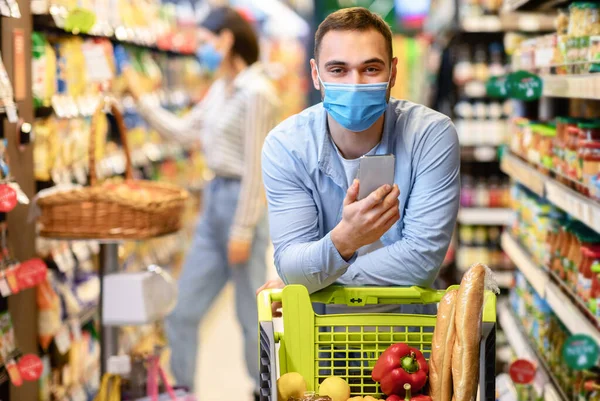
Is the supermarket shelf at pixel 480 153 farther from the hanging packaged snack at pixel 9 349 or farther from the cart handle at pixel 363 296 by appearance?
the cart handle at pixel 363 296

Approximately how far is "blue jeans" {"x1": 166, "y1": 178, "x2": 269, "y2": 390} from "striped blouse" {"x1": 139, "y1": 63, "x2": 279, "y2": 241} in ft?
0.51

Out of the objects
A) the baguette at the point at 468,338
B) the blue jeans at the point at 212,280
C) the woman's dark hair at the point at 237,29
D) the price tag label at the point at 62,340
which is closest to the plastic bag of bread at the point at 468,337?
the baguette at the point at 468,338

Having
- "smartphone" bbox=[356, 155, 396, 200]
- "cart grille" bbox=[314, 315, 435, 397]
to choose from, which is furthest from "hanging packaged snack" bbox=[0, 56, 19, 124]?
"smartphone" bbox=[356, 155, 396, 200]

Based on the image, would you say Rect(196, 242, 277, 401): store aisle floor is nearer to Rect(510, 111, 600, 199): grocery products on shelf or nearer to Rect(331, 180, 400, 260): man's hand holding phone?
Rect(510, 111, 600, 199): grocery products on shelf

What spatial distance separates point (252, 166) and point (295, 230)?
233 centimetres

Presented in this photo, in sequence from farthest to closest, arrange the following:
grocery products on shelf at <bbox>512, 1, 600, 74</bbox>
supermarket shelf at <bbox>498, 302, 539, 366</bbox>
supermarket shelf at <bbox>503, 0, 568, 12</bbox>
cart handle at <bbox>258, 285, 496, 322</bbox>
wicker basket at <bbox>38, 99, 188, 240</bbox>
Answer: supermarket shelf at <bbox>503, 0, 568, 12</bbox>, supermarket shelf at <bbox>498, 302, 539, 366</bbox>, wicker basket at <bbox>38, 99, 188, 240</bbox>, grocery products on shelf at <bbox>512, 1, 600, 74</bbox>, cart handle at <bbox>258, 285, 496, 322</bbox>

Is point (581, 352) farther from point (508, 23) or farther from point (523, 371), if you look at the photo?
point (508, 23)

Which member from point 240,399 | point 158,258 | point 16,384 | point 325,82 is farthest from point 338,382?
point 158,258

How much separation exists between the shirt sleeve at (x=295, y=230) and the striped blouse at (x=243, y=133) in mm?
2201

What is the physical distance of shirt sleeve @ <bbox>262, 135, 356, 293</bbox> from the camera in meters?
2.18

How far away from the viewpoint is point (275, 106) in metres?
4.71

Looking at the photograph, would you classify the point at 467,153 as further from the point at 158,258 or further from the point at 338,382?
the point at 338,382

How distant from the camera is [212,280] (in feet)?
15.8

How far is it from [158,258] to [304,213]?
4597 millimetres
